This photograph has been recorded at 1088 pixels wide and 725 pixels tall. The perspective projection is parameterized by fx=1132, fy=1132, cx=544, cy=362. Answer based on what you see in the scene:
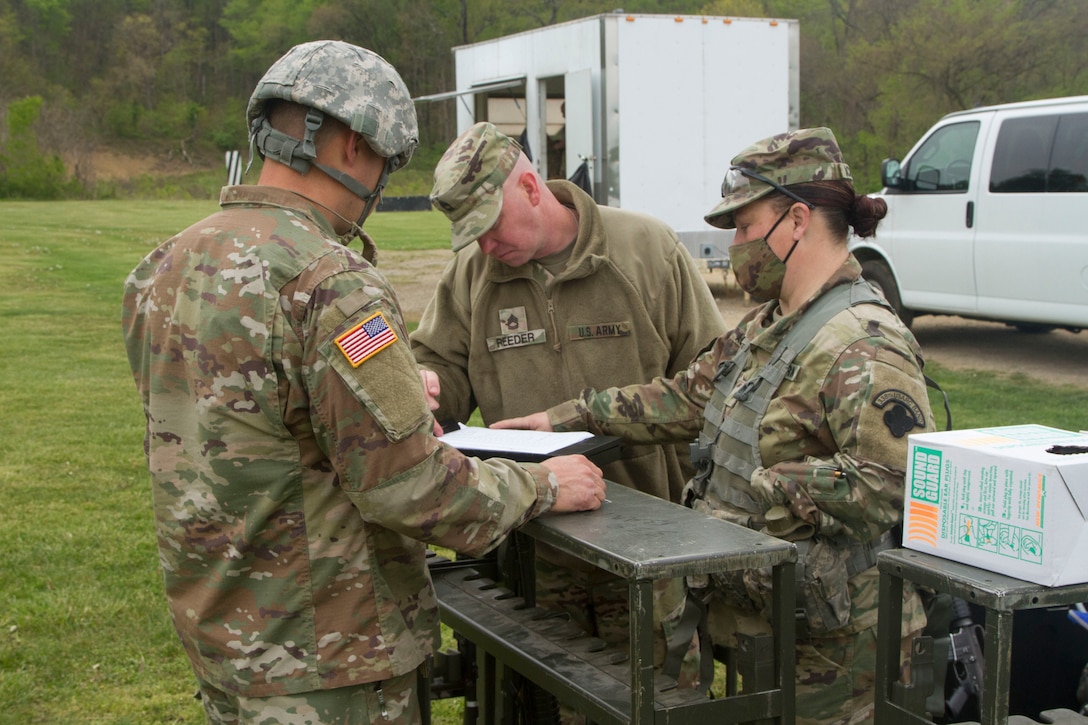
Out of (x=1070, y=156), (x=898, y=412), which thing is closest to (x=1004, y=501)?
(x=898, y=412)

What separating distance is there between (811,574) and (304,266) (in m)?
1.36

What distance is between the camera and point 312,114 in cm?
233

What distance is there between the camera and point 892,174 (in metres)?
10.3

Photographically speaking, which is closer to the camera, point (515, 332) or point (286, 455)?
point (286, 455)

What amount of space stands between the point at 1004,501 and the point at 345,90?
1.51 metres

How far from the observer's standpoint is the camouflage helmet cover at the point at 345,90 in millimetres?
2316

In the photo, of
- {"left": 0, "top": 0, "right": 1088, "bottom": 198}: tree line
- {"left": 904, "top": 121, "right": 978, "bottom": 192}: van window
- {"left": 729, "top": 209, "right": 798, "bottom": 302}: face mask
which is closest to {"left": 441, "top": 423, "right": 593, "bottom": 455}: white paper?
{"left": 729, "top": 209, "right": 798, "bottom": 302}: face mask

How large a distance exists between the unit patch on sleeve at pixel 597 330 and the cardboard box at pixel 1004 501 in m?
1.39

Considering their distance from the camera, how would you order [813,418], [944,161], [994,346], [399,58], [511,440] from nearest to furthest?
[813,418] < [511,440] < [944,161] < [994,346] < [399,58]

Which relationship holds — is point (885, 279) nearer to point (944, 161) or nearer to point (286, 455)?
point (944, 161)

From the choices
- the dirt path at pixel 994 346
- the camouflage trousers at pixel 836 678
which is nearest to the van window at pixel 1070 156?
the dirt path at pixel 994 346

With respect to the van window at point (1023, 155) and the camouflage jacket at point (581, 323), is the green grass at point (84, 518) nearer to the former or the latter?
the camouflage jacket at point (581, 323)

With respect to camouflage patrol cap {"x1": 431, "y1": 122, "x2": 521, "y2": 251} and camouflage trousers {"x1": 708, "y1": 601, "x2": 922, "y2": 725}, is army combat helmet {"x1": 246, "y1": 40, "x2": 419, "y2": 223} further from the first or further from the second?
camouflage trousers {"x1": 708, "y1": 601, "x2": 922, "y2": 725}

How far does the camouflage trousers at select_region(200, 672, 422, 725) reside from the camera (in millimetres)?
2332
